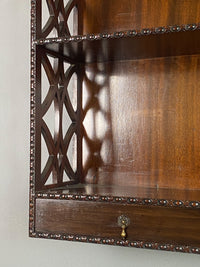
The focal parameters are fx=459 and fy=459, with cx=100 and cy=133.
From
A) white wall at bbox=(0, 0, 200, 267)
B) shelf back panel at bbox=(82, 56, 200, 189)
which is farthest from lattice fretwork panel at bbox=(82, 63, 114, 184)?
white wall at bbox=(0, 0, 200, 267)

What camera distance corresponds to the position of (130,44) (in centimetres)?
119

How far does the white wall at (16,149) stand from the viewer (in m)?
1.54

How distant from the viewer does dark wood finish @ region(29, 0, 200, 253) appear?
1094mm

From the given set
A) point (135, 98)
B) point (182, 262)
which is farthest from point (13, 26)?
point (182, 262)

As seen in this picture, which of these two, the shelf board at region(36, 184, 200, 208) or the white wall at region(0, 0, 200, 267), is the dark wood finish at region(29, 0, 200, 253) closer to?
the shelf board at region(36, 184, 200, 208)

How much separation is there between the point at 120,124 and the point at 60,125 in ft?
0.61

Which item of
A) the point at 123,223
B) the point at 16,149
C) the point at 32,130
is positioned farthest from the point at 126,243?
the point at 16,149

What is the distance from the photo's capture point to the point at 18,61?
158 centimetres

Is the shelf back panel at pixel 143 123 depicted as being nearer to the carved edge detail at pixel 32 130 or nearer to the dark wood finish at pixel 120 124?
the dark wood finish at pixel 120 124

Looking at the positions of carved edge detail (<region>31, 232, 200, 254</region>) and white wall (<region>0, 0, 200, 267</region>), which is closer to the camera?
carved edge detail (<region>31, 232, 200, 254</region>)

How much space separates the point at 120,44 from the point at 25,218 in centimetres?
70

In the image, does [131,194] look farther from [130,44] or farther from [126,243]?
[130,44]

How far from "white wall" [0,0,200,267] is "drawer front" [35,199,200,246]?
359 mm

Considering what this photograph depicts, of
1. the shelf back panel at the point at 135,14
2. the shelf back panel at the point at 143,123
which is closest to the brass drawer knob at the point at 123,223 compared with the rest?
the shelf back panel at the point at 143,123
